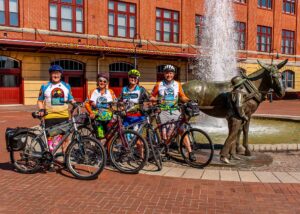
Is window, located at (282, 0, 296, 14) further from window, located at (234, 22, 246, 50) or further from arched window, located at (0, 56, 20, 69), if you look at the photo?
arched window, located at (0, 56, 20, 69)

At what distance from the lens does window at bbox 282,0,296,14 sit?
41156 mm

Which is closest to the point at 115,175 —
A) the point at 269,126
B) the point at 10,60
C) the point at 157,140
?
the point at 157,140

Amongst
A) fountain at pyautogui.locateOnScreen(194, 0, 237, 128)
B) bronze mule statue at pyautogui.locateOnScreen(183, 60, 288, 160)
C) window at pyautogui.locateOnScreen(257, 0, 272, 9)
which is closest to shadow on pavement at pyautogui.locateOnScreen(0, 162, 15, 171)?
bronze mule statue at pyautogui.locateOnScreen(183, 60, 288, 160)

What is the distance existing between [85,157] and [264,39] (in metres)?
37.3

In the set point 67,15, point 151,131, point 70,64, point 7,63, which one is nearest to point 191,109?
point 151,131

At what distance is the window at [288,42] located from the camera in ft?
135

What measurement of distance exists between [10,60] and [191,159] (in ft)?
68.9

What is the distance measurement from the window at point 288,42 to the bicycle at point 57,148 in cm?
3980

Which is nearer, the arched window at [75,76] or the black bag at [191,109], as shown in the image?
the black bag at [191,109]

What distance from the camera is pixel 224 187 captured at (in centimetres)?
524

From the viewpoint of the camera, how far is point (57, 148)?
5.99 m

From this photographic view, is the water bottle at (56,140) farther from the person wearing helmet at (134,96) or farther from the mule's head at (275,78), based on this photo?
the mule's head at (275,78)

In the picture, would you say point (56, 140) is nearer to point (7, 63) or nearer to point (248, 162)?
point (248, 162)

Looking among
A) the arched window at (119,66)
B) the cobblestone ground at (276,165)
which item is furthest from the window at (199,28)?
the cobblestone ground at (276,165)
